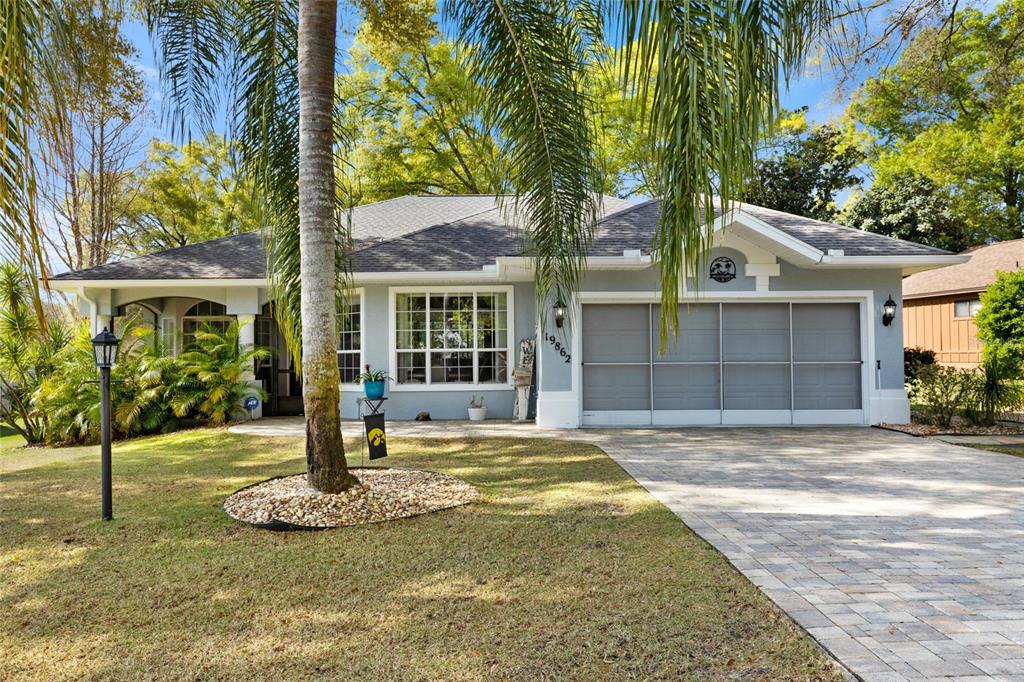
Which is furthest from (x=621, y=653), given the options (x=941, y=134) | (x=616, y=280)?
(x=941, y=134)

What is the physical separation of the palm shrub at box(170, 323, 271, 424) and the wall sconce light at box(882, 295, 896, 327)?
1158cm

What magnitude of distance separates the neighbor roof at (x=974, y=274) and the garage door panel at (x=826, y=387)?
1042cm

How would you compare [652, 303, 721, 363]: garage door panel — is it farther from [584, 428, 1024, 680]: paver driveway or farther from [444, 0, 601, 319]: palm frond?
[444, 0, 601, 319]: palm frond

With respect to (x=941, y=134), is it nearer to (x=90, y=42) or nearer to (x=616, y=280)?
(x=616, y=280)

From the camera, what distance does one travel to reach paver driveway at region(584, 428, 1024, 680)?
3119 mm

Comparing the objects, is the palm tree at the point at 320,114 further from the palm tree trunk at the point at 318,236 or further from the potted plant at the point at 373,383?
the potted plant at the point at 373,383

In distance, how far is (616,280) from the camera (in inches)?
435

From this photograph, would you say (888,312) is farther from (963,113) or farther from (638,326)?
(963,113)

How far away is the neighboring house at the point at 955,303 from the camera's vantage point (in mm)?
19328

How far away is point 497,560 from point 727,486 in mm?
3305

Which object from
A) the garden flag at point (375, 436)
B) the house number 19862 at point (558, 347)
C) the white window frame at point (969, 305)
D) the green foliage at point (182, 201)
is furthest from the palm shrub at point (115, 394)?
the white window frame at point (969, 305)

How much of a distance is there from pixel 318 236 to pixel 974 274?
21976 mm

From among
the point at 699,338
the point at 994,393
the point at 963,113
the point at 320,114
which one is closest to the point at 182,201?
the point at 699,338

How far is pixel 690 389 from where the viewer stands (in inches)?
448
